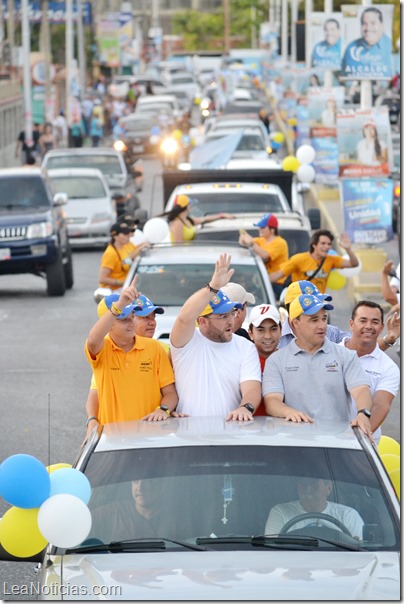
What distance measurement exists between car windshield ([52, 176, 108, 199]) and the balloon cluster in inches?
942

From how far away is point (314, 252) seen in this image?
14.2 meters

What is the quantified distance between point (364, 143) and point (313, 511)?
16644 millimetres

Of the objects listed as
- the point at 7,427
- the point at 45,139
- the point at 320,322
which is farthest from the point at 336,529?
the point at 45,139

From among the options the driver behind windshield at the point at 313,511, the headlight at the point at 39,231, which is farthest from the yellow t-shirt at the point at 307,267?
the headlight at the point at 39,231

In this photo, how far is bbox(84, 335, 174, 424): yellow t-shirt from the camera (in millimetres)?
8133

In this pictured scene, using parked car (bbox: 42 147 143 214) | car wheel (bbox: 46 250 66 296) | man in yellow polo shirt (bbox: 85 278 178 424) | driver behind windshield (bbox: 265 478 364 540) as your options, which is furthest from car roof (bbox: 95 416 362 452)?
parked car (bbox: 42 147 143 214)

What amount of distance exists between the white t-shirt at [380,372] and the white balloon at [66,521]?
294 cm

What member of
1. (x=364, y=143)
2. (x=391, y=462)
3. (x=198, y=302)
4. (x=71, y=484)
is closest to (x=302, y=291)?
(x=198, y=302)

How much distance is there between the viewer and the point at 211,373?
7.88 meters

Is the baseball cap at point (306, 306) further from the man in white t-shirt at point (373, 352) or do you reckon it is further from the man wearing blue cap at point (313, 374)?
the man in white t-shirt at point (373, 352)

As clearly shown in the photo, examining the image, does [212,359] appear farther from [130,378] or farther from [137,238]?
[137,238]

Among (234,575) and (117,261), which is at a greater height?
(234,575)

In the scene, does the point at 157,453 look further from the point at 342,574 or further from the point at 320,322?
the point at 320,322

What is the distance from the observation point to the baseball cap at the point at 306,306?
7.89 metres
